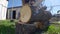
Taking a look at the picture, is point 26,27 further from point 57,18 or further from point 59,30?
point 57,18

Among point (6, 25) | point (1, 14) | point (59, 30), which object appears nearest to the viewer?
point (59, 30)

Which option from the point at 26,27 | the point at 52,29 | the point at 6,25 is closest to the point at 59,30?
the point at 52,29

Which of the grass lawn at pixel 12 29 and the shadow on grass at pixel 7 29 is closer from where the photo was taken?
the grass lawn at pixel 12 29

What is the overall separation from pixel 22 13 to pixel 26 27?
473mm

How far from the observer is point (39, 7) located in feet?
15.8

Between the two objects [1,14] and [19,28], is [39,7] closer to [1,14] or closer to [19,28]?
[19,28]

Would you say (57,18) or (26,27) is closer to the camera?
(26,27)

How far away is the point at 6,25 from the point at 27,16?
1680mm

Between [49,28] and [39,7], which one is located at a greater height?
[39,7]

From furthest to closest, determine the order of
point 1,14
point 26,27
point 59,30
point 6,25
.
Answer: point 1,14 → point 6,25 → point 59,30 → point 26,27

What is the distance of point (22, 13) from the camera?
16.2 feet

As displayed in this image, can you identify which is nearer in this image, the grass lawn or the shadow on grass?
the grass lawn

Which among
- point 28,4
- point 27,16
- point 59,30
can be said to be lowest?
point 59,30

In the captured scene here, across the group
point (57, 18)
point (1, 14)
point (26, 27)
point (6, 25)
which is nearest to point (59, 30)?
point (57, 18)
